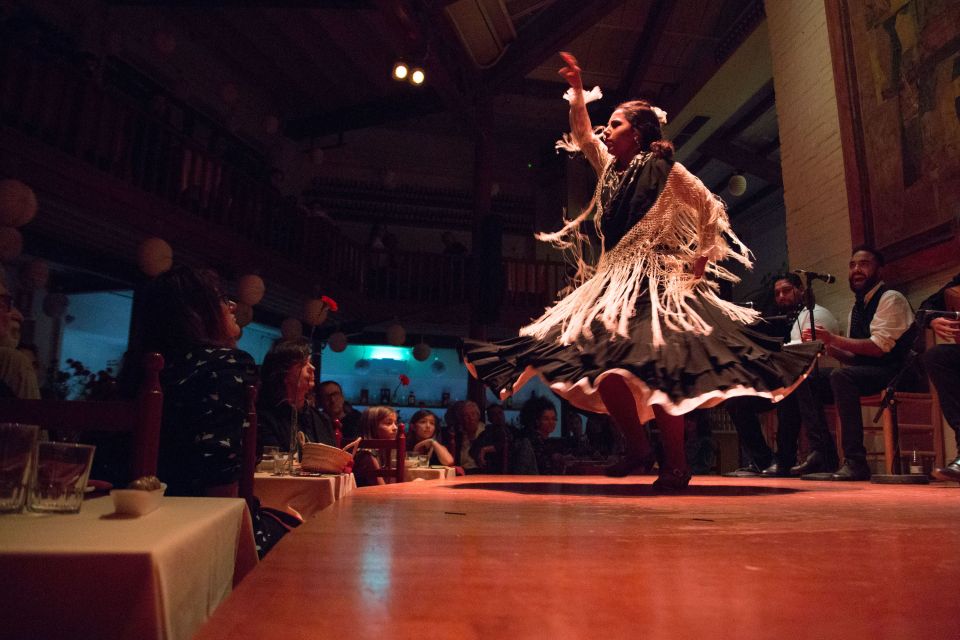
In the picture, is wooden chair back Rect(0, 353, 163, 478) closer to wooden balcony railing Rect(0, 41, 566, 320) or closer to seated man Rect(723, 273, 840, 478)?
seated man Rect(723, 273, 840, 478)

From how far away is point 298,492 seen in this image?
2.31 m

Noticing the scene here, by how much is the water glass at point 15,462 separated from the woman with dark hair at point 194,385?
1.94ft

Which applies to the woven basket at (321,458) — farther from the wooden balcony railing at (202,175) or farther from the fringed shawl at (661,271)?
the wooden balcony railing at (202,175)

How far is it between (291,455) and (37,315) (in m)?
7.27

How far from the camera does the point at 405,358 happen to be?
12.5m

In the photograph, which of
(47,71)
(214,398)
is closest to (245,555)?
(214,398)

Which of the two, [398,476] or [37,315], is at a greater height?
[37,315]

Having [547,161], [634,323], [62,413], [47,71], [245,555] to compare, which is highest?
[547,161]

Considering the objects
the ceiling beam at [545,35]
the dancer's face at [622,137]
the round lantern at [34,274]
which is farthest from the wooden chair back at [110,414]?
the ceiling beam at [545,35]

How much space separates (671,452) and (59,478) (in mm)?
1793

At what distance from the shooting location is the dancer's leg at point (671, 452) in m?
2.26

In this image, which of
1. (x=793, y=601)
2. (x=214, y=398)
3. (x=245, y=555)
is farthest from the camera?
(x=214, y=398)

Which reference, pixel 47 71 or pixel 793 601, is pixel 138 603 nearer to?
pixel 793 601

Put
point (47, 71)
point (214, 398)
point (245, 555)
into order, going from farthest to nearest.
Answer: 1. point (47, 71)
2. point (214, 398)
3. point (245, 555)
